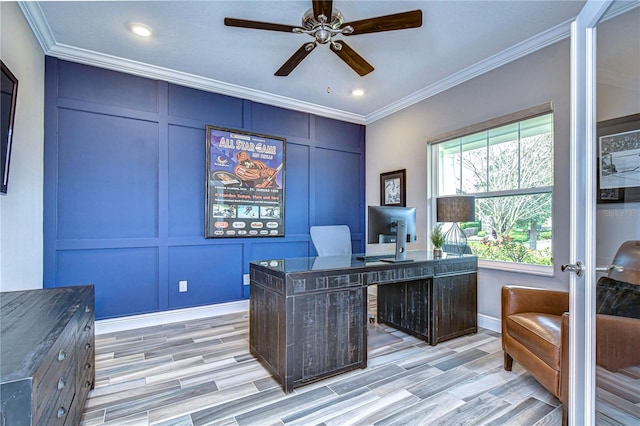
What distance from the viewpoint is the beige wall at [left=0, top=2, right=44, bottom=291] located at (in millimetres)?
2027

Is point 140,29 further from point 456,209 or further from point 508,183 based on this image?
point 508,183

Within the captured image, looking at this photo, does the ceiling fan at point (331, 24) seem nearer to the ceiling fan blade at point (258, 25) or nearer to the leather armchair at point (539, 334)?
the ceiling fan blade at point (258, 25)

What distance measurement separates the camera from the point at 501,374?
2240mm

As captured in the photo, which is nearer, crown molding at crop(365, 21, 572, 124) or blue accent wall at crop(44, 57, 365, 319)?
crown molding at crop(365, 21, 572, 124)

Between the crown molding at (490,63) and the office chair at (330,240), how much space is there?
1.92 m

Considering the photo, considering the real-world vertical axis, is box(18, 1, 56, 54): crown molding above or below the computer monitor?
above

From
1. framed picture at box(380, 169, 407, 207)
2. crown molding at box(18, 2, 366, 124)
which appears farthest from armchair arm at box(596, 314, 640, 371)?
crown molding at box(18, 2, 366, 124)

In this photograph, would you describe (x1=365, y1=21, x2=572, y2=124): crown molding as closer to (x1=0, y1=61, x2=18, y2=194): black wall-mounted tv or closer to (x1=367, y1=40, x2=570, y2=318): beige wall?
(x1=367, y1=40, x2=570, y2=318): beige wall

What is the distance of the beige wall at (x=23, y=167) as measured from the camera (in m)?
2.03

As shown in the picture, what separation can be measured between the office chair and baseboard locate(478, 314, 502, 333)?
1.60 m

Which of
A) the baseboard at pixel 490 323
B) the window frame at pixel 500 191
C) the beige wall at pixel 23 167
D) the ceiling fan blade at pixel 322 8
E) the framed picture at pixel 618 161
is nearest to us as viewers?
the framed picture at pixel 618 161

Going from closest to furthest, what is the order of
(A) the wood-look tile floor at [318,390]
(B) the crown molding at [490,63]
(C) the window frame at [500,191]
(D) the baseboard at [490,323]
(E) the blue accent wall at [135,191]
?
(A) the wood-look tile floor at [318,390] < (B) the crown molding at [490,63] < (C) the window frame at [500,191] < (E) the blue accent wall at [135,191] < (D) the baseboard at [490,323]

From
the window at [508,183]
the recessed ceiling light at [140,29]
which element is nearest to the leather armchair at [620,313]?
the window at [508,183]

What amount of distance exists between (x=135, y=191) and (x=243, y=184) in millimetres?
1161
